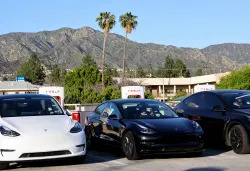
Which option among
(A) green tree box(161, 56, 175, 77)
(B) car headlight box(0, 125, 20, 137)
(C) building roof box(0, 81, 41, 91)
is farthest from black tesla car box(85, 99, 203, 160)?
(A) green tree box(161, 56, 175, 77)

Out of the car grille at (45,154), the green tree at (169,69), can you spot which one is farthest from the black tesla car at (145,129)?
the green tree at (169,69)

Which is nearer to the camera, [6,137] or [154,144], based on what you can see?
[6,137]

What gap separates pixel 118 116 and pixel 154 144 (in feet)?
4.80

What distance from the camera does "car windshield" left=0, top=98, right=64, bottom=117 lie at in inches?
396

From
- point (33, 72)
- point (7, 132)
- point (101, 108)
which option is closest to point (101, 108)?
point (101, 108)

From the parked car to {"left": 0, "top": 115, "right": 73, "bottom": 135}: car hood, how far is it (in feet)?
11.5

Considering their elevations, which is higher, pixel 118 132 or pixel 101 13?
pixel 101 13

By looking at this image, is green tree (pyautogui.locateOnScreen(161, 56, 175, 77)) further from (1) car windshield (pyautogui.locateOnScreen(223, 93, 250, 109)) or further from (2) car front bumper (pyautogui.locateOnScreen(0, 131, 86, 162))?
(2) car front bumper (pyautogui.locateOnScreen(0, 131, 86, 162))

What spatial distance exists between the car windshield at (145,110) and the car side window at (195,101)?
4.14 feet

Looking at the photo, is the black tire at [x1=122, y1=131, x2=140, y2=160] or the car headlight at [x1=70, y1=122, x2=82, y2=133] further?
the black tire at [x1=122, y1=131, x2=140, y2=160]

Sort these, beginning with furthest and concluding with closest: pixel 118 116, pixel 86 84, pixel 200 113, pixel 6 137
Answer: pixel 86 84, pixel 200 113, pixel 118 116, pixel 6 137

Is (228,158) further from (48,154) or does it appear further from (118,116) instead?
(48,154)

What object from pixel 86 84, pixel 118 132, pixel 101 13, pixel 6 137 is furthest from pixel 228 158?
pixel 86 84

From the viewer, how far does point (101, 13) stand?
65688 millimetres
